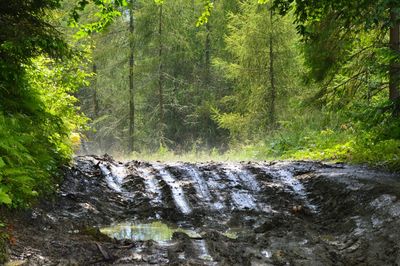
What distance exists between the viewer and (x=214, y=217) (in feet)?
25.0

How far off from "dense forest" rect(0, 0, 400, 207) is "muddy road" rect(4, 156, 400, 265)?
2.41ft

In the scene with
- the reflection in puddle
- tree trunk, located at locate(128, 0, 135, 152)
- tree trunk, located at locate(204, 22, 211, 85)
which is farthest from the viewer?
tree trunk, located at locate(204, 22, 211, 85)

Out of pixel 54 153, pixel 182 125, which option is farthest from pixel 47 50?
pixel 182 125

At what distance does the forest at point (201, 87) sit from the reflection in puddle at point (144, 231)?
3.29ft

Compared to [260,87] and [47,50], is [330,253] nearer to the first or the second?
[47,50]

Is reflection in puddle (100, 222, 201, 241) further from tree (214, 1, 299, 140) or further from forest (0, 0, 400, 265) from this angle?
tree (214, 1, 299, 140)

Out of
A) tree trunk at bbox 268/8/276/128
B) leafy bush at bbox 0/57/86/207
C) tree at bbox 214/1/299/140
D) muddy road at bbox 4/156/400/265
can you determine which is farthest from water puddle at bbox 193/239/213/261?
tree trunk at bbox 268/8/276/128

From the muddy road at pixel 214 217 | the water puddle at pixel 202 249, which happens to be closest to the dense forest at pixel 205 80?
the muddy road at pixel 214 217

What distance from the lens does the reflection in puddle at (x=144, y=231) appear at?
20.7 ft

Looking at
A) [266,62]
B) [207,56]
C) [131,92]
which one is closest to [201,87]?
[207,56]

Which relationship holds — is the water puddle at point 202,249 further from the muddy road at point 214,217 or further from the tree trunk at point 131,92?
the tree trunk at point 131,92

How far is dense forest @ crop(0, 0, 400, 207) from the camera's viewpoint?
7.09 m

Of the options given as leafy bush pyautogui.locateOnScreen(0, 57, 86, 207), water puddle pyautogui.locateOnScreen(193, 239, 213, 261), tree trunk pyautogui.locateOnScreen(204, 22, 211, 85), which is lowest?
water puddle pyautogui.locateOnScreen(193, 239, 213, 261)

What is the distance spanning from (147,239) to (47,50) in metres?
3.60
